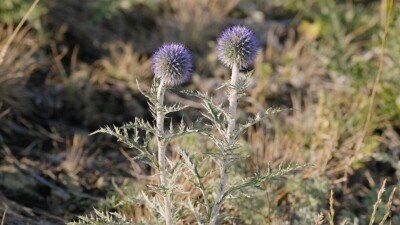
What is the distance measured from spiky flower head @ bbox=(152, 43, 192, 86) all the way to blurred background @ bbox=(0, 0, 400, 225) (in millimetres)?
844

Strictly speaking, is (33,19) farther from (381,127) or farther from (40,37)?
(381,127)

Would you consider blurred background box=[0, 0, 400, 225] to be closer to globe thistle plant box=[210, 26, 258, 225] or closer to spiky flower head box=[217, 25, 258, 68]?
globe thistle plant box=[210, 26, 258, 225]

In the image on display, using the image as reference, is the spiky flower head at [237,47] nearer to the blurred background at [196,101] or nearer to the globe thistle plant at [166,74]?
the globe thistle plant at [166,74]

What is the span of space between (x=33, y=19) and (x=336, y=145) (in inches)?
119

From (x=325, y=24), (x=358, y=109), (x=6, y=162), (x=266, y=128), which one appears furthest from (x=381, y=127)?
(x=6, y=162)

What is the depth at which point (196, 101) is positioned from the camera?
17.5ft

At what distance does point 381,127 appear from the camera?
4.70 meters

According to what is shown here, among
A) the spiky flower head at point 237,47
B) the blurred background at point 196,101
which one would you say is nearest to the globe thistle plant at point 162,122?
the spiky flower head at point 237,47

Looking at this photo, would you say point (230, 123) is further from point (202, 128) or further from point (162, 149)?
point (162, 149)

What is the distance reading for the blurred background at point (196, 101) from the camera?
386cm

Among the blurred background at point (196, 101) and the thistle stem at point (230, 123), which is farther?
the blurred background at point (196, 101)

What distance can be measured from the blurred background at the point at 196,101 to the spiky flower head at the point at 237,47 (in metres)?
0.84

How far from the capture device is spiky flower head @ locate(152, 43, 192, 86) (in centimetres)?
266

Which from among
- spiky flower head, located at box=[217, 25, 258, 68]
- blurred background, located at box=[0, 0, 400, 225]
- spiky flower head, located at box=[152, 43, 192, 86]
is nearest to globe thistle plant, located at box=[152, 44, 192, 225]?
spiky flower head, located at box=[152, 43, 192, 86]
